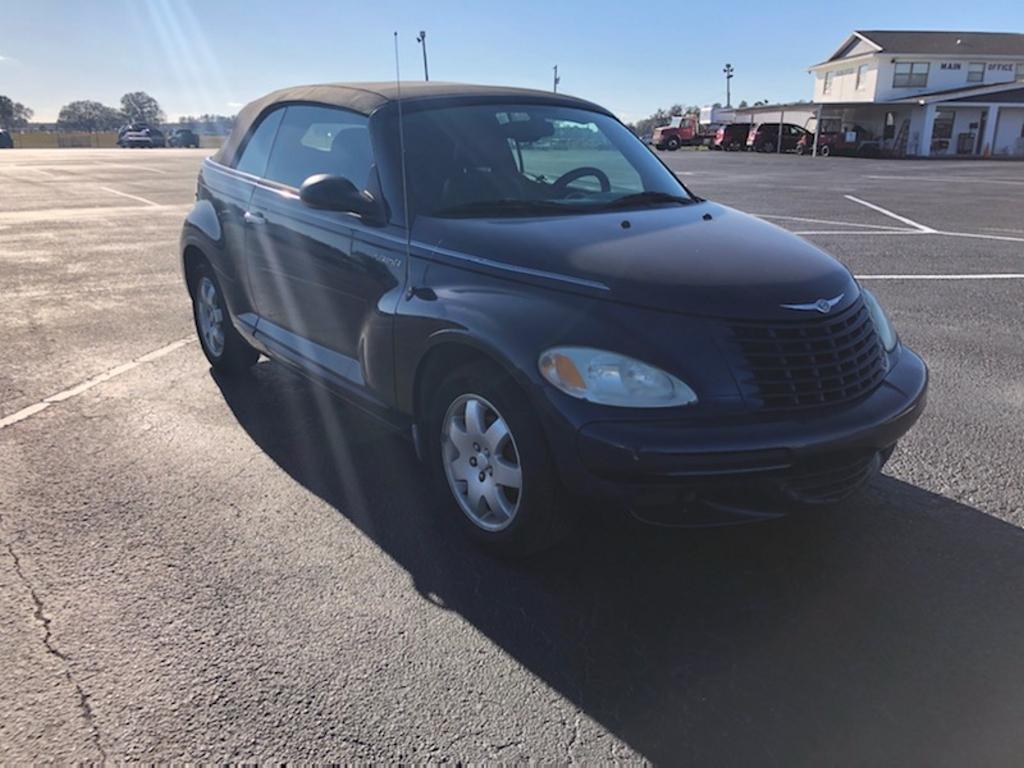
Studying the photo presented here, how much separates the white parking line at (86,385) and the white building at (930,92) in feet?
150

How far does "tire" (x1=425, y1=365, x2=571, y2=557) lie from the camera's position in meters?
2.85

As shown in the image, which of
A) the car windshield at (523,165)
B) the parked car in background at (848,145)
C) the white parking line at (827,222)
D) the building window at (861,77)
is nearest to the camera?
the car windshield at (523,165)

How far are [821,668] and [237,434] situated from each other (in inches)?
126

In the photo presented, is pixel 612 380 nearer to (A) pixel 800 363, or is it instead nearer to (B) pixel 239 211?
(A) pixel 800 363

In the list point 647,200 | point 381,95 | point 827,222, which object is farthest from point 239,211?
point 827,222

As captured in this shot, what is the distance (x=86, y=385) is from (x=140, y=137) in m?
61.4

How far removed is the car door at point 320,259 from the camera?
3.58 metres

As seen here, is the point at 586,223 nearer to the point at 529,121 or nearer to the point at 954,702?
the point at 529,121

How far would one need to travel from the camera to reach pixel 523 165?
391cm

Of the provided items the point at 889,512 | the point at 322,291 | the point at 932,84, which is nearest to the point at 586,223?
the point at 322,291

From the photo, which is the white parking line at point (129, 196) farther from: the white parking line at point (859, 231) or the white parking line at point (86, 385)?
the white parking line at point (859, 231)

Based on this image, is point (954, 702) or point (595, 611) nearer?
point (954, 702)

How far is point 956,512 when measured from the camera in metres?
3.50

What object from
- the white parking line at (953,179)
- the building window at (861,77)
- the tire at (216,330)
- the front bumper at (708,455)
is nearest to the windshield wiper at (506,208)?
the front bumper at (708,455)
